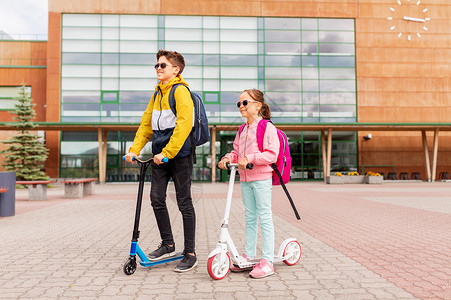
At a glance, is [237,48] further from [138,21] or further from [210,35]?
[138,21]

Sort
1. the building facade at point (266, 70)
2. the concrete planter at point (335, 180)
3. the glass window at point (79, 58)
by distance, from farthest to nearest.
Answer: the glass window at point (79, 58)
the building facade at point (266, 70)
the concrete planter at point (335, 180)

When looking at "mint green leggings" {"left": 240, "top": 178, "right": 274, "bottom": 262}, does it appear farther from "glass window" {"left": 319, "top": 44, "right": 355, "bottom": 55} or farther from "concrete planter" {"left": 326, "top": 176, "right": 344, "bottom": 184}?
"glass window" {"left": 319, "top": 44, "right": 355, "bottom": 55}

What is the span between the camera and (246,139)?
13.1ft

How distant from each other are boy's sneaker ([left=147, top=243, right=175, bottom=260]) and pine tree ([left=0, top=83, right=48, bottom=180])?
2158 cm

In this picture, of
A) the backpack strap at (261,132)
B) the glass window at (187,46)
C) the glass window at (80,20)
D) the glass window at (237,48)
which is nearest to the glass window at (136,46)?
the glass window at (187,46)

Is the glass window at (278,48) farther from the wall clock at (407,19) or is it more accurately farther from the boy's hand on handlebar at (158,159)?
the boy's hand on handlebar at (158,159)

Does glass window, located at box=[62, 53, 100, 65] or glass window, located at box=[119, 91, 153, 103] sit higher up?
glass window, located at box=[62, 53, 100, 65]

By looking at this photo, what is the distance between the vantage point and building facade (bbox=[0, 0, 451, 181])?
29141mm

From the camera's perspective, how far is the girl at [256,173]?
3.74m

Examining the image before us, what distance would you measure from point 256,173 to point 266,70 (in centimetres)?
2703

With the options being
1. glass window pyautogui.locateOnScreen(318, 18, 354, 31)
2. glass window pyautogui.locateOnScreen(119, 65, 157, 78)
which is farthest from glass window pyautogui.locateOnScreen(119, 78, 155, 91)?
glass window pyautogui.locateOnScreen(318, 18, 354, 31)

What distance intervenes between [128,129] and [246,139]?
1007 inches

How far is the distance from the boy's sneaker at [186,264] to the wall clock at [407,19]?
32727 millimetres

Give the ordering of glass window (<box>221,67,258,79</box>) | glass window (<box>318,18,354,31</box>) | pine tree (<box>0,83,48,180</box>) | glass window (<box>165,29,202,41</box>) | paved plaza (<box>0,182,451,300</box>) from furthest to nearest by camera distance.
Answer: glass window (<box>318,18,354,31</box>)
glass window (<box>221,67,258,79</box>)
glass window (<box>165,29,202,41</box>)
pine tree (<box>0,83,48,180</box>)
paved plaza (<box>0,182,451,300</box>)
